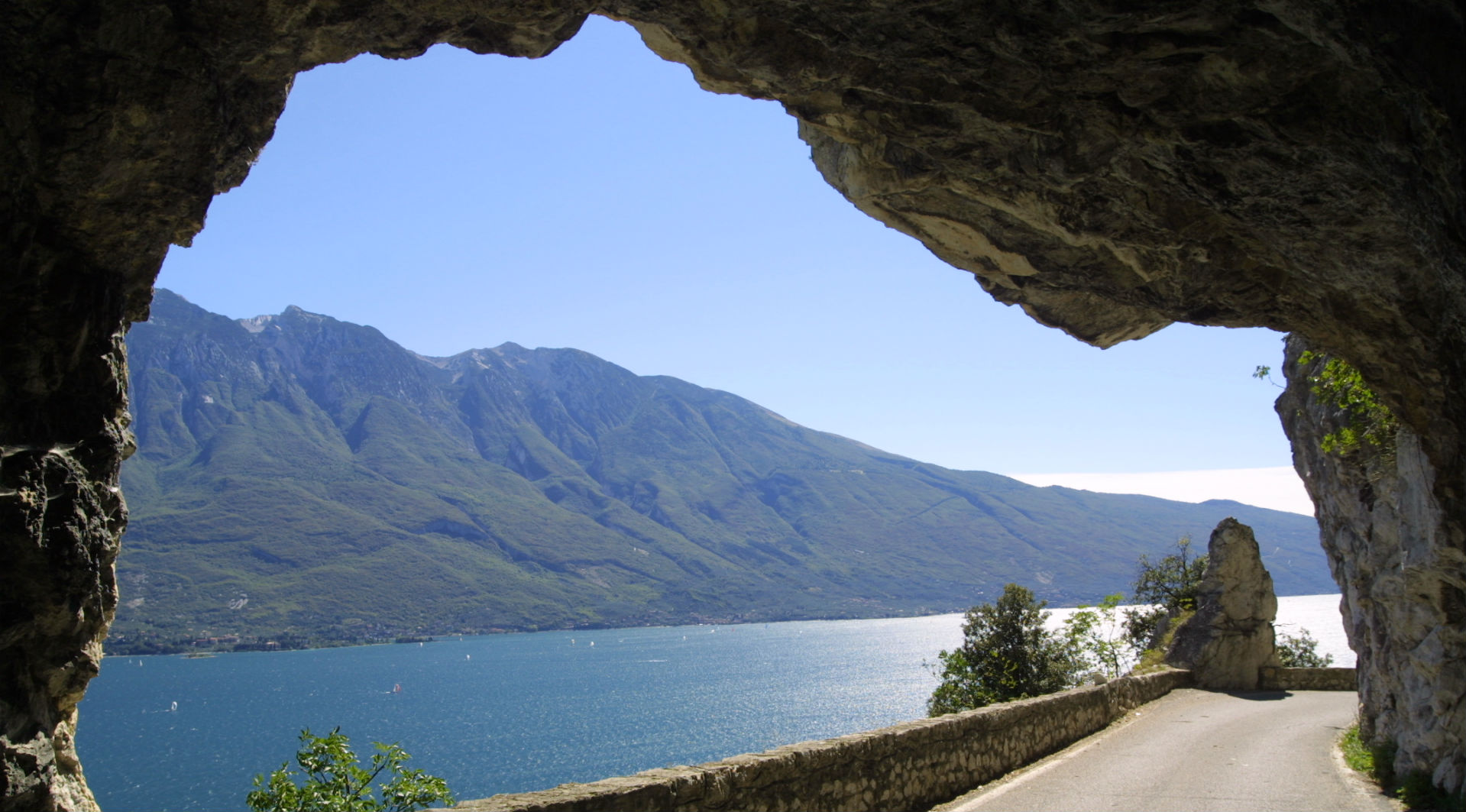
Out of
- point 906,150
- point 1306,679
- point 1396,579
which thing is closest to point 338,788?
point 906,150

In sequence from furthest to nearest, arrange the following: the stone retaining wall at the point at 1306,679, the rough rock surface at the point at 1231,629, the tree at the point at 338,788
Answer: the stone retaining wall at the point at 1306,679
the rough rock surface at the point at 1231,629
the tree at the point at 338,788

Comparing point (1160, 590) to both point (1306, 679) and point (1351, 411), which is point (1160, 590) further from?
point (1351, 411)

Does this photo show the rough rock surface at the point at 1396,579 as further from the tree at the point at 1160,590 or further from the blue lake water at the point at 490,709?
the blue lake water at the point at 490,709

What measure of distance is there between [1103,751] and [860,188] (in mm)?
9359

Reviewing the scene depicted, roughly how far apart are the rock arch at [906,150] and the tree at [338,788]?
2.80 metres

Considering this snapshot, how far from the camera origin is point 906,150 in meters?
9.87

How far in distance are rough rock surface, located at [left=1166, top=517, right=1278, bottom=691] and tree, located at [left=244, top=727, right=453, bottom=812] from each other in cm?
2019

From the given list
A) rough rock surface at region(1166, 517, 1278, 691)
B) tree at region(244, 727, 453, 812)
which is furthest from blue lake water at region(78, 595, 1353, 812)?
tree at region(244, 727, 453, 812)

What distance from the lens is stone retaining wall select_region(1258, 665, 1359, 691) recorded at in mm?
23641

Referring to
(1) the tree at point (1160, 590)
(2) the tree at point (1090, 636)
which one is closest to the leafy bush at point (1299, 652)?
(1) the tree at point (1160, 590)

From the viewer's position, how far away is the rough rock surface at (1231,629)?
76.6 feet

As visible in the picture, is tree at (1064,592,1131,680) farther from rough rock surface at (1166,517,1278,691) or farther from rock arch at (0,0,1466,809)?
rock arch at (0,0,1466,809)

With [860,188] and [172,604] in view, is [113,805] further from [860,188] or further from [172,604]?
[172,604]

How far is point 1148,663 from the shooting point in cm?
2447
